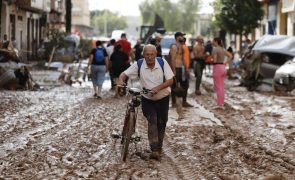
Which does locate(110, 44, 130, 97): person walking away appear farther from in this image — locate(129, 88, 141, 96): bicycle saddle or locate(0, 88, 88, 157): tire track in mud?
locate(129, 88, 141, 96): bicycle saddle

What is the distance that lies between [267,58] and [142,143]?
14085 millimetres

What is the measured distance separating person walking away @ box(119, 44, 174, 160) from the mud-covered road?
285 mm

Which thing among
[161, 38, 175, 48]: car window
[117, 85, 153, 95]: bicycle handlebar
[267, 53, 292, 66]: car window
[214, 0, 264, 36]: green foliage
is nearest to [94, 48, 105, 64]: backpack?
[267, 53, 292, 66]: car window

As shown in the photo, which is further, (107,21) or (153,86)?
(107,21)

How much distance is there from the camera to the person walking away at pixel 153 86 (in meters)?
10.0

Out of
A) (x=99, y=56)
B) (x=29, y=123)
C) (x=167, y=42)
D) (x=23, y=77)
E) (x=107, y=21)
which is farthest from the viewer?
(x=107, y=21)

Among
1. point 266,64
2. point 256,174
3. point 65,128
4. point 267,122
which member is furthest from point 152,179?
point 266,64

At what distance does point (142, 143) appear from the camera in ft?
37.7

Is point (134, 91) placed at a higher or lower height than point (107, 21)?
lower

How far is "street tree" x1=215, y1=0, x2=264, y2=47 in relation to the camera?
4830cm

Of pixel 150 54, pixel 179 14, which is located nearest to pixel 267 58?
pixel 150 54

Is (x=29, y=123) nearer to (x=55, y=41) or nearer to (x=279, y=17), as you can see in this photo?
(x=55, y=41)

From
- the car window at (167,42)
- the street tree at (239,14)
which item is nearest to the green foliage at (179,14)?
the street tree at (239,14)

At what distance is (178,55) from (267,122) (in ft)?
10.1
